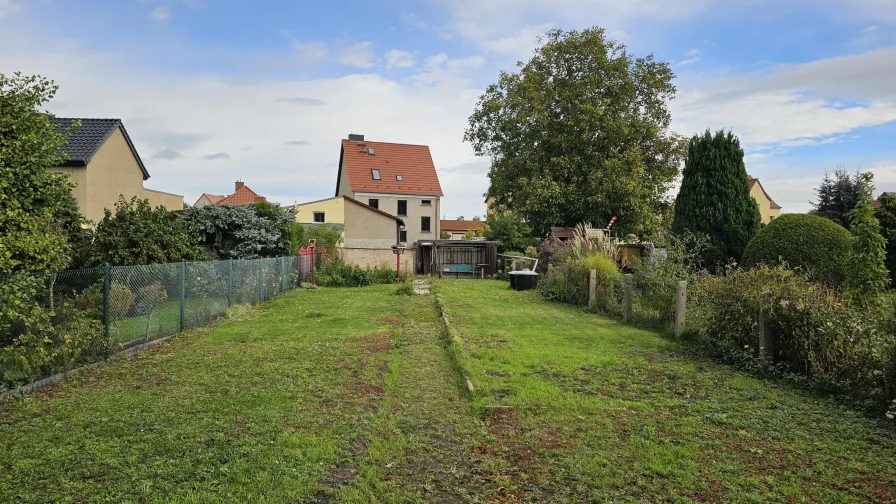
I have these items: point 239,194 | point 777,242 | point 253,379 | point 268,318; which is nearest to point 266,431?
point 253,379

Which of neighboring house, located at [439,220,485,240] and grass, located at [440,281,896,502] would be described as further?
neighboring house, located at [439,220,485,240]

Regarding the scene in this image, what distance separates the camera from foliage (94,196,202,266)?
10742mm

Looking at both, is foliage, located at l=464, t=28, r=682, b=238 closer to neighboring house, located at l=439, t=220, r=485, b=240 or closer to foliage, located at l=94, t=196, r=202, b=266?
foliage, located at l=94, t=196, r=202, b=266

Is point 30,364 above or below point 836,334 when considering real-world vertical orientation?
below

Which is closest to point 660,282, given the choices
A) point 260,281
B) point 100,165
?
point 260,281

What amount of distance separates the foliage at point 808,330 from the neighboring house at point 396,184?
124 ft

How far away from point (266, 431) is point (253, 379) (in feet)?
7.04

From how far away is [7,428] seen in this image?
202 inches

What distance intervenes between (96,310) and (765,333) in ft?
31.1

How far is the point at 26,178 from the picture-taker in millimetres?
6430

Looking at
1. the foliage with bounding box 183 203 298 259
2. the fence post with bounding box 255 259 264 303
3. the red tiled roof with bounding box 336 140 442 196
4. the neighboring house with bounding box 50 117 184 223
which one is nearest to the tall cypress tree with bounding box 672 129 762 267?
the fence post with bounding box 255 259 264 303

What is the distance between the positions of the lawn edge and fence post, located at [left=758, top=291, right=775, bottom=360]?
3995mm

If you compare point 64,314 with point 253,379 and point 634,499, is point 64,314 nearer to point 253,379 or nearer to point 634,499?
point 253,379

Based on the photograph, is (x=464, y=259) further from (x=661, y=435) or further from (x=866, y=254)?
(x=661, y=435)
